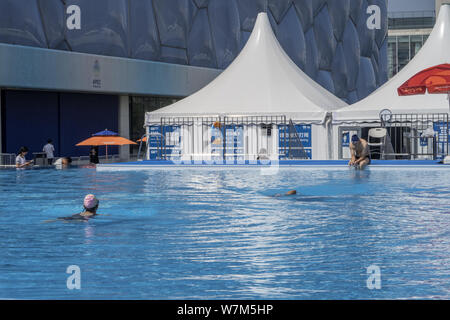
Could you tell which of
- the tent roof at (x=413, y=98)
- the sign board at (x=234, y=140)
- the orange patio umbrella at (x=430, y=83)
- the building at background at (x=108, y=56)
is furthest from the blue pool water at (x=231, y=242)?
the building at background at (x=108, y=56)

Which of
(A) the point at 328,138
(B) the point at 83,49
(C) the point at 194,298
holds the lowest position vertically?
(C) the point at 194,298

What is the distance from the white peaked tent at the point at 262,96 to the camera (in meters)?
29.3

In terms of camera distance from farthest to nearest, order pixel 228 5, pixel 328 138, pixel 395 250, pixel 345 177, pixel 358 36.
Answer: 1. pixel 358 36
2. pixel 228 5
3. pixel 328 138
4. pixel 345 177
5. pixel 395 250

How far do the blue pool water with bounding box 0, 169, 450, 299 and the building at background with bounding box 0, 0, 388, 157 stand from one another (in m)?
17.1

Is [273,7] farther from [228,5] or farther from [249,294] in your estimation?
[249,294]

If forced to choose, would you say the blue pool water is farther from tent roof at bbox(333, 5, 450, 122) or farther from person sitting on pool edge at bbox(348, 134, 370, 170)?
tent roof at bbox(333, 5, 450, 122)

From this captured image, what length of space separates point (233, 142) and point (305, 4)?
28990 millimetres

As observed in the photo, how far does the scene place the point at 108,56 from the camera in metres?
39.1

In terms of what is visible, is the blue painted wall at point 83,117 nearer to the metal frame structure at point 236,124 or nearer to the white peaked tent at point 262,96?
the white peaked tent at point 262,96

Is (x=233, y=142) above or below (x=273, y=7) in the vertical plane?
below
